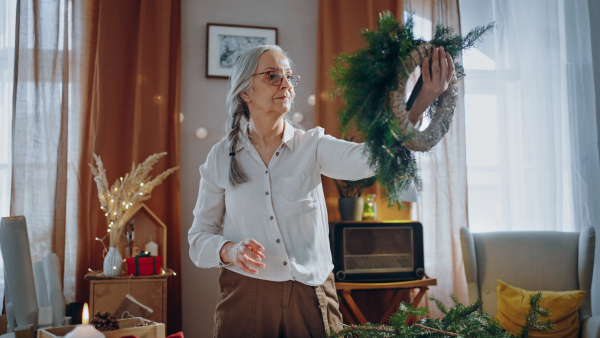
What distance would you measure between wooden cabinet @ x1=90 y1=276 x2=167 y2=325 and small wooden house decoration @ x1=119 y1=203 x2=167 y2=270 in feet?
0.67

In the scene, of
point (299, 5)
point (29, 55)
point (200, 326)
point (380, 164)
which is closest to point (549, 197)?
point (299, 5)

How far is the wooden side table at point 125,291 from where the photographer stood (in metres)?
2.39

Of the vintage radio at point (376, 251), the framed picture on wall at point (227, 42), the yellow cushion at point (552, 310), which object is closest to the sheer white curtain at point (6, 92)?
the framed picture on wall at point (227, 42)

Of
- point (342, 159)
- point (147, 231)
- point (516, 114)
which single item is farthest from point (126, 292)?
point (516, 114)

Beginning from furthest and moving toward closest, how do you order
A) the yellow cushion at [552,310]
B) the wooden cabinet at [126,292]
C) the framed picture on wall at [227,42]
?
the framed picture on wall at [227,42] → the wooden cabinet at [126,292] → the yellow cushion at [552,310]

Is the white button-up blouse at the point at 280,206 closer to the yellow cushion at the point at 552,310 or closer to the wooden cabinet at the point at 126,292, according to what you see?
the wooden cabinet at the point at 126,292

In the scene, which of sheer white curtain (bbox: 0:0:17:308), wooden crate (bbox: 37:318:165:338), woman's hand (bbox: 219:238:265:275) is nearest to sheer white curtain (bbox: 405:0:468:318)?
woman's hand (bbox: 219:238:265:275)

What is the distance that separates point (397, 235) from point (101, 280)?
1.66 meters

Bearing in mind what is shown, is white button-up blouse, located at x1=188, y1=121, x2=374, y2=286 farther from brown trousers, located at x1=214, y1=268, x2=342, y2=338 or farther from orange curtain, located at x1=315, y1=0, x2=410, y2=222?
orange curtain, located at x1=315, y1=0, x2=410, y2=222

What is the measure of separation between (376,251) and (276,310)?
1473mm

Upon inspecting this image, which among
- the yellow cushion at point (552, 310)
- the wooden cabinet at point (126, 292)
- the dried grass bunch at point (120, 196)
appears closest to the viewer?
the yellow cushion at point (552, 310)

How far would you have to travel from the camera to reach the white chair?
2469 mm

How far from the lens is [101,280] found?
94.5 inches

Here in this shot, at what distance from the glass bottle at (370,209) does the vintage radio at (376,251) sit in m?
0.15
